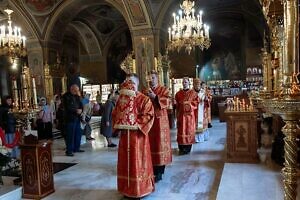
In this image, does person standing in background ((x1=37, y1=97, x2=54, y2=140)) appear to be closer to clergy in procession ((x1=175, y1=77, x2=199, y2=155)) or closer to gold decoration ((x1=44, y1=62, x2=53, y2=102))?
clergy in procession ((x1=175, y1=77, x2=199, y2=155))

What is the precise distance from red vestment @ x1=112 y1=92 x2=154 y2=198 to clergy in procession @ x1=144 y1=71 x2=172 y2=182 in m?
0.69

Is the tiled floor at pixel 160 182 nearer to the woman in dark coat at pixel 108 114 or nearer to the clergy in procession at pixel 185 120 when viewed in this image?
the clergy in procession at pixel 185 120

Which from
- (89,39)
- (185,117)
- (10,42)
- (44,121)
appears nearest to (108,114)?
(185,117)

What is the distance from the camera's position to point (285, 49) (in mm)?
2262

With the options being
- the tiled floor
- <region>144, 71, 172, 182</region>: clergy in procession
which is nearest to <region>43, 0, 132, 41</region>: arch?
the tiled floor

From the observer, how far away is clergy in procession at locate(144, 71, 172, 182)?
15.1ft

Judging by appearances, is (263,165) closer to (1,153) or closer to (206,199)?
(206,199)

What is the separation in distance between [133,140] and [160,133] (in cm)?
94

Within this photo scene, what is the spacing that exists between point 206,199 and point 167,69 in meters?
8.63

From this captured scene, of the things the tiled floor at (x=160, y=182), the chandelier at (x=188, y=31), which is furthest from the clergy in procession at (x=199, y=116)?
the chandelier at (x=188, y=31)

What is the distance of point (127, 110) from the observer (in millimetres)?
3781

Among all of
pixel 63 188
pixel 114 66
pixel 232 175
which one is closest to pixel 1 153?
pixel 63 188

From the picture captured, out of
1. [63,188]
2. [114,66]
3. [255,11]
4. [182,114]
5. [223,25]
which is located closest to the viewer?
[63,188]

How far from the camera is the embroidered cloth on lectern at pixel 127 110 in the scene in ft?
12.3
